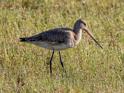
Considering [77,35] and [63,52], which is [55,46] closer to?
[77,35]

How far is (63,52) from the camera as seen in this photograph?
10383 millimetres

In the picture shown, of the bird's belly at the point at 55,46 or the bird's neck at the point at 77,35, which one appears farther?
the bird's neck at the point at 77,35

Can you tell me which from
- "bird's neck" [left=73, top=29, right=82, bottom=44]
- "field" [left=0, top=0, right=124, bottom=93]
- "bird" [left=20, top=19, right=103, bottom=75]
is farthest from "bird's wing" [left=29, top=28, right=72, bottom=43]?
"field" [left=0, top=0, right=124, bottom=93]

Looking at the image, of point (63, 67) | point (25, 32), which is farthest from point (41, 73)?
point (25, 32)

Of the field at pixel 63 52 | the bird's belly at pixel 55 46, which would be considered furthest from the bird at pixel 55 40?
the field at pixel 63 52

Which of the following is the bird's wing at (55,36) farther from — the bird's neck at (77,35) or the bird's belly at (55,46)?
the bird's neck at (77,35)

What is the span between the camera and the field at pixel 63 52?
869cm

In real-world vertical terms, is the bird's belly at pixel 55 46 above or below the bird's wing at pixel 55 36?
below

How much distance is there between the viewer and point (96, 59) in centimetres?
993

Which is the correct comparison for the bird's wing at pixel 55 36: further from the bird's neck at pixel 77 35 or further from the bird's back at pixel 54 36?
the bird's neck at pixel 77 35

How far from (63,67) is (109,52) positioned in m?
1.01

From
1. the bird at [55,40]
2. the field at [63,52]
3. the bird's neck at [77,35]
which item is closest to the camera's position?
the field at [63,52]

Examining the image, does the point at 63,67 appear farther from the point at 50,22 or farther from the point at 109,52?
the point at 50,22

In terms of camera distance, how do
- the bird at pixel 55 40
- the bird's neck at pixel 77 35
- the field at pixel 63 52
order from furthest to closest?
the bird's neck at pixel 77 35 → the bird at pixel 55 40 → the field at pixel 63 52
